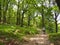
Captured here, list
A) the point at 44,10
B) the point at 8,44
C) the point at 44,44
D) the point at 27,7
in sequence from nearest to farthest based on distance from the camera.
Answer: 1. the point at 8,44
2. the point at 44,44
3. the point at 44,10
4. the point at 27,7

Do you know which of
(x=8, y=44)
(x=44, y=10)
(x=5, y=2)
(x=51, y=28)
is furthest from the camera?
(x=51, y=28)

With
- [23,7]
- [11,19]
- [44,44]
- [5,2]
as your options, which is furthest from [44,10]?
[44,44]

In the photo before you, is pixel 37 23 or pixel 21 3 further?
pixel 37 23

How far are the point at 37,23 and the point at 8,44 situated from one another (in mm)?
52397

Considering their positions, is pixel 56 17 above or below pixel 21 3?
below

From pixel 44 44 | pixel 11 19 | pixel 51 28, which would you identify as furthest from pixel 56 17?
pixel 44 44

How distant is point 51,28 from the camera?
5388 centimetres

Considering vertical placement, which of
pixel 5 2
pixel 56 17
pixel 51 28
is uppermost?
pixel 5 2

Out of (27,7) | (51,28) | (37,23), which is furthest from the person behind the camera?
(37,23)

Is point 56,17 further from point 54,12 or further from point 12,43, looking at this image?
point 12,43

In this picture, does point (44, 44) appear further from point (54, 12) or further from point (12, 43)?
point (54, 12)

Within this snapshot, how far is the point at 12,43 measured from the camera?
12125mm

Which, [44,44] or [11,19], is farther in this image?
[11,19]

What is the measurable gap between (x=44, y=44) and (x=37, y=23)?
50.6 meters
